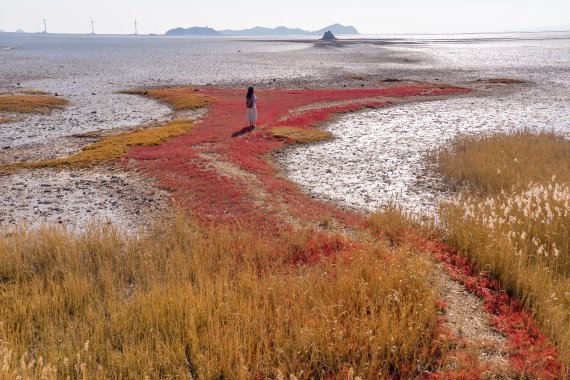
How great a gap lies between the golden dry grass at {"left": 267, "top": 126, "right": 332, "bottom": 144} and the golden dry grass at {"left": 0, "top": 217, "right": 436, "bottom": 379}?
58.4ft

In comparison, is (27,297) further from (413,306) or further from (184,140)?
(184,140)

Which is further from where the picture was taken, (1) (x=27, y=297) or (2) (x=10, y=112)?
(2) (x=10, y=112)

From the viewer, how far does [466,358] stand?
301 inches

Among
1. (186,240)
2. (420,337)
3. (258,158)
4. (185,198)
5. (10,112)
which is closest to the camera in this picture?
(420,337)

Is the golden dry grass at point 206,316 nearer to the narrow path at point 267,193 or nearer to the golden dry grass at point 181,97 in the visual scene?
the narrow path at point 267,193

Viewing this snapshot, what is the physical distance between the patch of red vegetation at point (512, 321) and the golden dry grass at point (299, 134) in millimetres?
17418

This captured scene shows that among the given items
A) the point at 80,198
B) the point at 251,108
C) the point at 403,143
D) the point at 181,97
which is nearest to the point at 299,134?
the point at 251,108

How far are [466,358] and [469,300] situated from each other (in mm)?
2428

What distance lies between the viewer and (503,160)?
20.5m

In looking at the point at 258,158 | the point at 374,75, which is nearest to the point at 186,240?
the point at 258,158

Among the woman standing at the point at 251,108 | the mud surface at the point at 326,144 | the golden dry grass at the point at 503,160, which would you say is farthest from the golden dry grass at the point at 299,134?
the golden dry grass at the point at 503,160

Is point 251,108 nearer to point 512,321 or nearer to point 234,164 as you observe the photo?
point 234,164

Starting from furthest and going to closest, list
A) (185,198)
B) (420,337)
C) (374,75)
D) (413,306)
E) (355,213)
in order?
1. (374,75)
2. (185,198)
3. (355,213)
4. (413,306)
5. (420,337)

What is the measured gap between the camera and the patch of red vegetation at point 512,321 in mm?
7383
